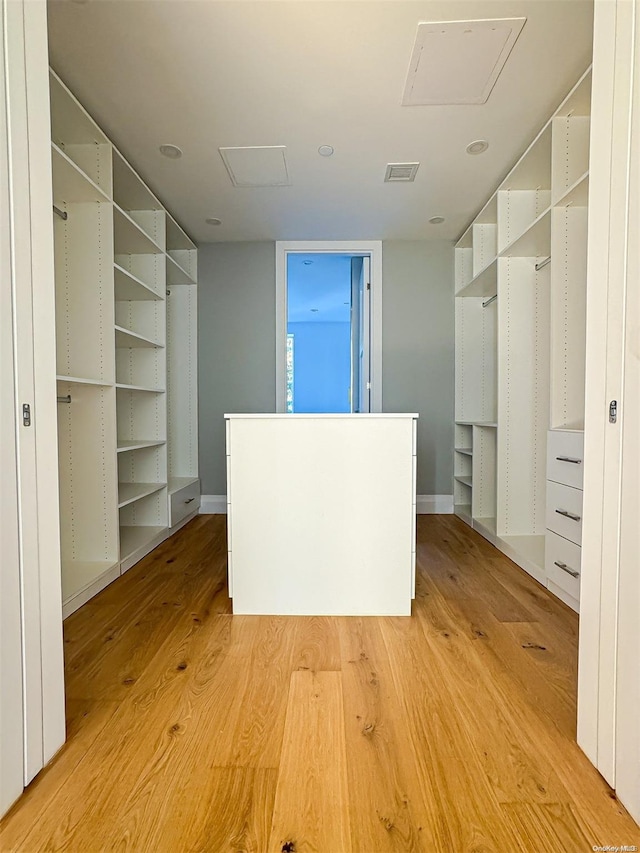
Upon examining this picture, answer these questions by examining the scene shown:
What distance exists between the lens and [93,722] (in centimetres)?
110

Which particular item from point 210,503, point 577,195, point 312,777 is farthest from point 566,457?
point 210,503

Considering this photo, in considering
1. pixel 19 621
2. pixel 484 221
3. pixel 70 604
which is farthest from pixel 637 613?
pixel 484 221

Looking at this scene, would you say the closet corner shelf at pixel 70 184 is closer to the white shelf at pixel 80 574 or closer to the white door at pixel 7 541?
the white door at pixel 7 541

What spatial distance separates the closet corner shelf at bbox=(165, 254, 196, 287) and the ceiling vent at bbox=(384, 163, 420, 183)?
160cm

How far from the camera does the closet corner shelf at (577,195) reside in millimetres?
1778

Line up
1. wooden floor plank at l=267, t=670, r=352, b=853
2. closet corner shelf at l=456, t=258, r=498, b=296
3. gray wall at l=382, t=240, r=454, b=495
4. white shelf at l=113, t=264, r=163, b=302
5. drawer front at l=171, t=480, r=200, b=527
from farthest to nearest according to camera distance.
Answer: gray wall at l=382, t=240, r=454, b=495 < drawer front at l=171, t=480, r=200, b=527 < closet corner shelf at l=456, t=258, r=498, b=296 < white shelf at l=113, t=264, r=163, b=302 < wooden floor plank at l=267, t=670, r=352, b=853

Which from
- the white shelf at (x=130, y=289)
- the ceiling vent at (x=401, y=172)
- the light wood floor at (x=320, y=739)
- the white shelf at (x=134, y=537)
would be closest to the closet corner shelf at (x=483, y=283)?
the ceiling vent at (x=401, y=172)

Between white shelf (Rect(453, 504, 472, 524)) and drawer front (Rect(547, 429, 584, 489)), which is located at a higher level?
drawer front (Rect(547, 429, 584, 489))

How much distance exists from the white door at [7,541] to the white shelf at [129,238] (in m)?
1.55

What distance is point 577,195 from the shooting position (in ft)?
6.19

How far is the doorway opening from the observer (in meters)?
3.66

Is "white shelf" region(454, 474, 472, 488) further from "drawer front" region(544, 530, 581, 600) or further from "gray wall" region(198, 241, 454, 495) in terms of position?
"drawer front" region(544, 530, 581, 600)

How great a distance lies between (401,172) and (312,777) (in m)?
2.82

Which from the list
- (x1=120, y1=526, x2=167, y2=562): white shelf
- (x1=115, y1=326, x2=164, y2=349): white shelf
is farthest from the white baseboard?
(x1=115, y1=326, x2=164, y2=349): white shelf
